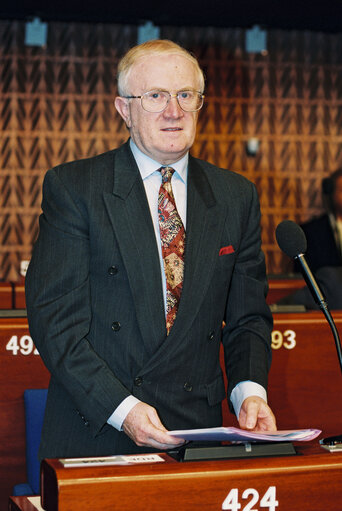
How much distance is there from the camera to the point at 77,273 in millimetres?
1783

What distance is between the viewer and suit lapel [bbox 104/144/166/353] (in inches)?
70.7

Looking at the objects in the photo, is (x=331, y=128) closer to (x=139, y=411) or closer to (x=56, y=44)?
(x=56, y=44)

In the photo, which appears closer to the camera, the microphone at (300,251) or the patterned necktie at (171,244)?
the microphone at (300,251)

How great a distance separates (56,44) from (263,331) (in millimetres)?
6267

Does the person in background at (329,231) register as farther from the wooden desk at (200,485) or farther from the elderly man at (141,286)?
the wooden desk at (200,485)

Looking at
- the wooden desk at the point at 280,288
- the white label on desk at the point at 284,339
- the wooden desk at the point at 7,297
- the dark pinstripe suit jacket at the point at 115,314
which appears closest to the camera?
the dark pinstripe suit jacket at the point at 115,314

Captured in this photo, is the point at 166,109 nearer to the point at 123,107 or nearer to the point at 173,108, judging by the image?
the point at 173,108

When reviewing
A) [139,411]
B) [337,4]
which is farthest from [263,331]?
[337,4]

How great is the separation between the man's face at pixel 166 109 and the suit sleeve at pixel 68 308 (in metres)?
0.24

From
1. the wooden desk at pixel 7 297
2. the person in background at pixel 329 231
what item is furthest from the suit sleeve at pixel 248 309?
the person in background at pixel 329 231

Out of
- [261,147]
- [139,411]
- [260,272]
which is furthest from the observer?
[261,147]

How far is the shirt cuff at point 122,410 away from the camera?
1.69 metres

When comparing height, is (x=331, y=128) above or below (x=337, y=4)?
below

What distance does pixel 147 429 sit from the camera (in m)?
1.59
